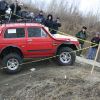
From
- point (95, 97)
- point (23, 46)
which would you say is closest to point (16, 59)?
point (23, 46)

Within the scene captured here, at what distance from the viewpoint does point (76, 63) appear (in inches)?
720

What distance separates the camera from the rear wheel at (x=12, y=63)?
53.7 feet

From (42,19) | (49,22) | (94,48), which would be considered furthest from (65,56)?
(42,19)

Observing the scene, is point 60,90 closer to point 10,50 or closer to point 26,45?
point 26,45

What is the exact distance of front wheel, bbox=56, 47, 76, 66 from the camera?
17203 mm

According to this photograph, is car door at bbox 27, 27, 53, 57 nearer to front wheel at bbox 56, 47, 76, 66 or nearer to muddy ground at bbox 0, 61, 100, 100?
front wheel at bbox 56, 47, 76, 66

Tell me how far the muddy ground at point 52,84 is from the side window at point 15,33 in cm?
159

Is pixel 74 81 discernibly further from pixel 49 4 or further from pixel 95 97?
pixel 49 4

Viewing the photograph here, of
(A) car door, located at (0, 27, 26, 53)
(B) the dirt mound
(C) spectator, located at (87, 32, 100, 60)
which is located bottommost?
(B) the dirt mound

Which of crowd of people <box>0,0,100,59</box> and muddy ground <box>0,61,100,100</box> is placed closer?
muddy ground <box>0,61,100,100</box>

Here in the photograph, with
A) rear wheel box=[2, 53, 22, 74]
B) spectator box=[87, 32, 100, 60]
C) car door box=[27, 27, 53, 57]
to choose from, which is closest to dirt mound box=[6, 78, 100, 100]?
rear wheel box=[2, 53, 22, 74]

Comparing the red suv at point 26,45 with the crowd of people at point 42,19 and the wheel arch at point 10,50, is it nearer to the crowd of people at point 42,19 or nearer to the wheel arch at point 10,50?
the wheel arch at point 10,50

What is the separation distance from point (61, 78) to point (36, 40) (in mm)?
2137

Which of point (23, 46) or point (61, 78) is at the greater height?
point (23, 46)
